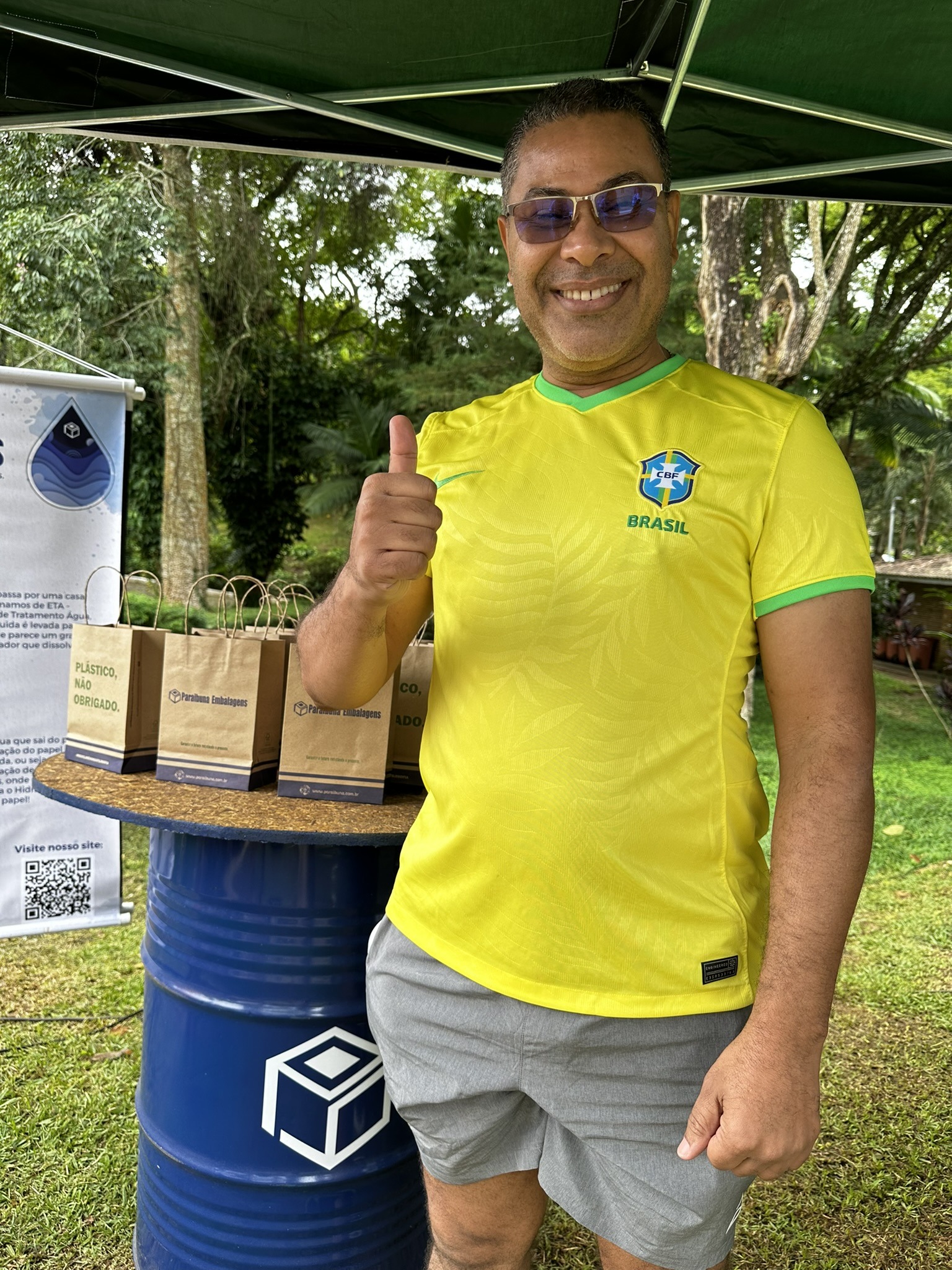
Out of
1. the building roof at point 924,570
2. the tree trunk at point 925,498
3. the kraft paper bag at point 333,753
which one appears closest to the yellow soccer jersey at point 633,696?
the kraft paper bag at point 333,753

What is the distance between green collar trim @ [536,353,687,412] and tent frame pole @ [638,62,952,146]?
1.27 m

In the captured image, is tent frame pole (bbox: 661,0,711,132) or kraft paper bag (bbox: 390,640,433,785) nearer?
tent frame pole (bbox: 661,0,711,132)

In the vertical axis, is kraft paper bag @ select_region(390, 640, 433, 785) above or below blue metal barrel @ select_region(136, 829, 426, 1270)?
above

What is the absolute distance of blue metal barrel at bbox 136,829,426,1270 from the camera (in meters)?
2.07

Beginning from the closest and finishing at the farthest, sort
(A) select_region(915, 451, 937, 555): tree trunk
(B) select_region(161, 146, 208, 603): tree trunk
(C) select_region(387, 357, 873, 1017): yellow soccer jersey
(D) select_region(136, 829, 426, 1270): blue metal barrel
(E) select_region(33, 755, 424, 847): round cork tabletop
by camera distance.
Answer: (C) select_region(387, 357, 873, 1017): yellow soccer jersey
(E) select_region(33, 755, 424, 847): round cork tabletop
(D) select_region(136, 829, 426, 1270): blue metal barrel
(B) select_region(161, 146, 208, 603): tree trunk
(A) select_region(915, 451, 937, 555): tree trunk

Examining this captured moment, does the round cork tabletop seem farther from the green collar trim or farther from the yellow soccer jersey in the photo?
the green collar trim

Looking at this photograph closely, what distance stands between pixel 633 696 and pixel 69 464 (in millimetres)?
3039

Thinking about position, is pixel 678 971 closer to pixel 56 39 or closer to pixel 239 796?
pixel 239 796

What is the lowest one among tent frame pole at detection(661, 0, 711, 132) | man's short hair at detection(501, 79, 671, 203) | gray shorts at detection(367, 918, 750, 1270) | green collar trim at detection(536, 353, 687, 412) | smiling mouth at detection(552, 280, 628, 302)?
gray shorts at detection(367, 918, 750, 1270)

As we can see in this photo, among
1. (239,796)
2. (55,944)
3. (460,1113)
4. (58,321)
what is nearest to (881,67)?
(239,796)

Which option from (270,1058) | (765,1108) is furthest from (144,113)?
(765,1108)

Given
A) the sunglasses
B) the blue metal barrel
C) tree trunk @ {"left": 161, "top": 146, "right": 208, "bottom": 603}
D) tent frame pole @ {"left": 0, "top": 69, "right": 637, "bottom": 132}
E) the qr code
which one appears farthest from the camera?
tree trunk @ {"left": 161, "top": 146, "right": 208, "bottom": 603}

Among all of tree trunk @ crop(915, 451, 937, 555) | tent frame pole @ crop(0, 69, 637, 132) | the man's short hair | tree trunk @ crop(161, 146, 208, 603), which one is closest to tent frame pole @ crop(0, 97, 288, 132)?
tent frame pole @ crop(0, 69, 637, 132)

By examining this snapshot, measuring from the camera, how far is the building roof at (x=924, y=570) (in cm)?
1369
